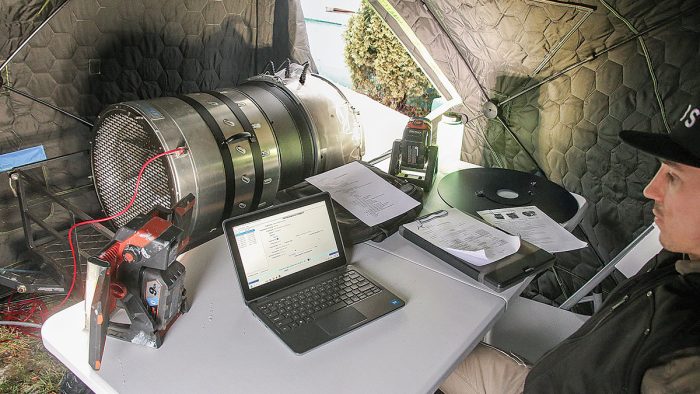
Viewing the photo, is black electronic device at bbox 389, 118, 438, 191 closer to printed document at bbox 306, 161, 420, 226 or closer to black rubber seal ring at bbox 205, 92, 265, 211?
printed document at bbox 306, 161, 420, 226

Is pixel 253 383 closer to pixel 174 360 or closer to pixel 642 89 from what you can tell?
pixel 174 360

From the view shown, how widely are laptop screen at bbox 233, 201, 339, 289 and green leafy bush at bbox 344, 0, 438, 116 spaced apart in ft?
4.45

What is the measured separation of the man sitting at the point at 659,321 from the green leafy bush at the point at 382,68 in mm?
1494

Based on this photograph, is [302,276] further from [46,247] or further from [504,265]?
[46,247]

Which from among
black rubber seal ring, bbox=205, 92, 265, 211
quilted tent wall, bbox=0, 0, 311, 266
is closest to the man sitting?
black rubber seal ring, bbox=205, 92, 265, 211

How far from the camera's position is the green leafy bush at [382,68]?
96.7 inches

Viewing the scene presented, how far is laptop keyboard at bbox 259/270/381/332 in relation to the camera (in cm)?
110

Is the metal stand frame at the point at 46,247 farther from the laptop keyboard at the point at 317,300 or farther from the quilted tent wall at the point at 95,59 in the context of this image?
the laptop keyboard at the point at 317,300

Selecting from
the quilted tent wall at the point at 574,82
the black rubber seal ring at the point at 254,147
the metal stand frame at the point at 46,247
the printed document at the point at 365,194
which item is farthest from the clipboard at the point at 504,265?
the metal stand frame at the point at 46,247

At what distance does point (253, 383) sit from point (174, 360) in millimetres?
168

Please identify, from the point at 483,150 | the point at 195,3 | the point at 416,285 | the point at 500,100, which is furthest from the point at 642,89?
the point at 195,3

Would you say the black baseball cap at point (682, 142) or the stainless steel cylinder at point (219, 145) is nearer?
the black baseball cap at point (682, 142)

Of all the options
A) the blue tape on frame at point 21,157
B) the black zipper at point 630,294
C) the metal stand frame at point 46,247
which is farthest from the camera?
the blue tape on frame at point 21,157

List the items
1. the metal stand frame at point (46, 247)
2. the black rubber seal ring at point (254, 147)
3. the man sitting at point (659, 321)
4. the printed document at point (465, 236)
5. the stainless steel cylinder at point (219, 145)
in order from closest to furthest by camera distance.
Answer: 1. the man sitting at point (659, 321)
2. the printed document at point (465, 236)
3. the stainless steel cylinder at point (219, 145)
4. the black rubber seal ring at point (254, 147)
5. the metal stand frame at point (46, 247)
